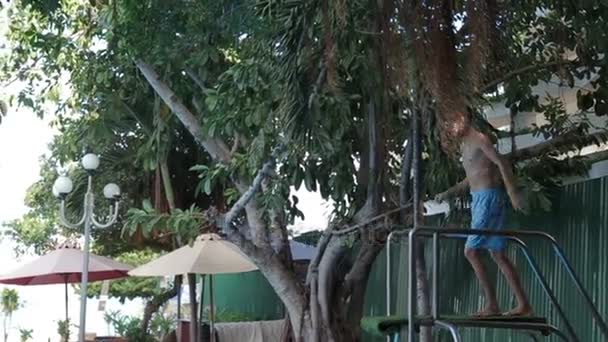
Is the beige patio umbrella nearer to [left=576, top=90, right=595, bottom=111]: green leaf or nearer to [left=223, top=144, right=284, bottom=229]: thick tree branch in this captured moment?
[left=223, top=144, right=284, bottom=229]: thick tree branch

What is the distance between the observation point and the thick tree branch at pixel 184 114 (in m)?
9.19

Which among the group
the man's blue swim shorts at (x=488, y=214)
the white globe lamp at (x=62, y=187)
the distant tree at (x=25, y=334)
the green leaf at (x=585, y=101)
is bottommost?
the distant tree at (x=25, y=334)

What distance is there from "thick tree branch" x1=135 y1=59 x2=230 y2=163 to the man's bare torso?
410cm

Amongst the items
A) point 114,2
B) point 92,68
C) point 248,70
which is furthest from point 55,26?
point 248,70

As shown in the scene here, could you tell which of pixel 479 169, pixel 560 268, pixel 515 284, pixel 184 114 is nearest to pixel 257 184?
pixel 184 114

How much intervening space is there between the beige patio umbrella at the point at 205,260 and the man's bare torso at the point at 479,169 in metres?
4.74

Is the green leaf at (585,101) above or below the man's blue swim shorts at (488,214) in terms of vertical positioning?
above

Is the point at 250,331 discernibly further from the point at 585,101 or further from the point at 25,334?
the point at 25,334

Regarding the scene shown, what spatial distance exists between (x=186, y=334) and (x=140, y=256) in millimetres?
10225

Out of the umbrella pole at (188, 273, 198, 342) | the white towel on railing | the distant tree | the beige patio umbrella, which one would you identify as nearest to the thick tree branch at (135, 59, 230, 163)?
the beige patio umbrella

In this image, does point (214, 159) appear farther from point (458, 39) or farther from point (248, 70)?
point (458, 39)

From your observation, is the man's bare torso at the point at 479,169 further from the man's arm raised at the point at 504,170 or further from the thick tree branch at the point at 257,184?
the thick tree branch at the point at 257,184

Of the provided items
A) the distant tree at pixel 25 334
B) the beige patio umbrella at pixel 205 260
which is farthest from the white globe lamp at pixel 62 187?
the distant tree at pixel 25 334

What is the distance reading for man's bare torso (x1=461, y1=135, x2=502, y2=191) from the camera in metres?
5.23
